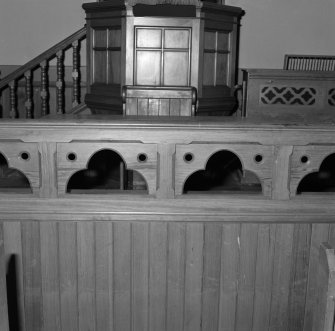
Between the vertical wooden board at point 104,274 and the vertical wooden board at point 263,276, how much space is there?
0.52m

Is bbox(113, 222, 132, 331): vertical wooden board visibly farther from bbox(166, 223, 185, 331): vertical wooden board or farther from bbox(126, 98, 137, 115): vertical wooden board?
bbox(126, 98, 137, 115): vertical wooden board

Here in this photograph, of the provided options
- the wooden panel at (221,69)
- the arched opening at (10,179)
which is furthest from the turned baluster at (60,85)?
the wooden panel at (221,69)

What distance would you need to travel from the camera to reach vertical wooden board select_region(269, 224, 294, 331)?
1849 millimetres

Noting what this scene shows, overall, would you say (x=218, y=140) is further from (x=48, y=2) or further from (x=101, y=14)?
(x=48, y=2)

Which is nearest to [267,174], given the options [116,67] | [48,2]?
[116,67]

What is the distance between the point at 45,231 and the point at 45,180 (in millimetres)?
181

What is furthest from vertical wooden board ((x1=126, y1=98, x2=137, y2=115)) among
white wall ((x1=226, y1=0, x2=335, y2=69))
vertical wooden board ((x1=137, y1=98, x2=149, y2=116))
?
white wall ((x1=226, y1=0, x2=335, y2=69))

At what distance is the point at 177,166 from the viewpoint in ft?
5.87

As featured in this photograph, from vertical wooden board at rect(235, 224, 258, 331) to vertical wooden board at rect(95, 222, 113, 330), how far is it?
0.46 metres

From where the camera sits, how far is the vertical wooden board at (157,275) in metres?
1.83

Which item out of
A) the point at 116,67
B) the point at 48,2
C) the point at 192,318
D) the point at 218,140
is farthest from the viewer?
the point at 48,2

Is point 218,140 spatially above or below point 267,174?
above

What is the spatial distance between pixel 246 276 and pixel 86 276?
57cm

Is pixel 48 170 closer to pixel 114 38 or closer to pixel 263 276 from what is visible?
pixel 263 276
